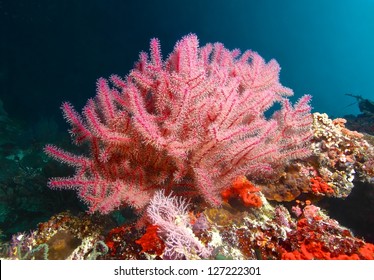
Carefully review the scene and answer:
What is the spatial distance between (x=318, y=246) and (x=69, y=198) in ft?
16.5

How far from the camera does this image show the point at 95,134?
281cm

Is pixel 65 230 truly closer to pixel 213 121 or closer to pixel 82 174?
pixel 82 174

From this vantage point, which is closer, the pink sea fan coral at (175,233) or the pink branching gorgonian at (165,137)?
A: the pink sea fan coral at (175,233)

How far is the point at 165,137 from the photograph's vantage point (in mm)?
2738

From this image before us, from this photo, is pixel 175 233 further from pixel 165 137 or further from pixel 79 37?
pixel 79 37

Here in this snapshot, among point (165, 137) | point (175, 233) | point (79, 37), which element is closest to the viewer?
point (175, 233)

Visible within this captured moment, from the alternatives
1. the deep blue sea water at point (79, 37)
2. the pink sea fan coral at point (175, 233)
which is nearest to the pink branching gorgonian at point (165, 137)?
the pink sea fan coral at point (175, 233)

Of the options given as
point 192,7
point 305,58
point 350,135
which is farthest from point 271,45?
point 350,135

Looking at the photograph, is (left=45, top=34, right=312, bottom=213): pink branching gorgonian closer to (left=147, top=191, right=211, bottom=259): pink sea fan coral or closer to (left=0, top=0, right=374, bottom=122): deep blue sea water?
(left=147, top=191, right=211, bottom=259): pink sea fan coral

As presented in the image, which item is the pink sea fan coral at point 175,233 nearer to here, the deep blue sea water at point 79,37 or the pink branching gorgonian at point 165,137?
the pink branching gorgonian at point 165,137

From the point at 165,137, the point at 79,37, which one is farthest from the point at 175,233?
the point at 79,37

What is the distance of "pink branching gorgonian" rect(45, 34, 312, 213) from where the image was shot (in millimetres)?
2713

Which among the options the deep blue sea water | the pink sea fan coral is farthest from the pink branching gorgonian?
the deep blue sea water

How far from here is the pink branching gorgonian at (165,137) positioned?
2713 millimetres
